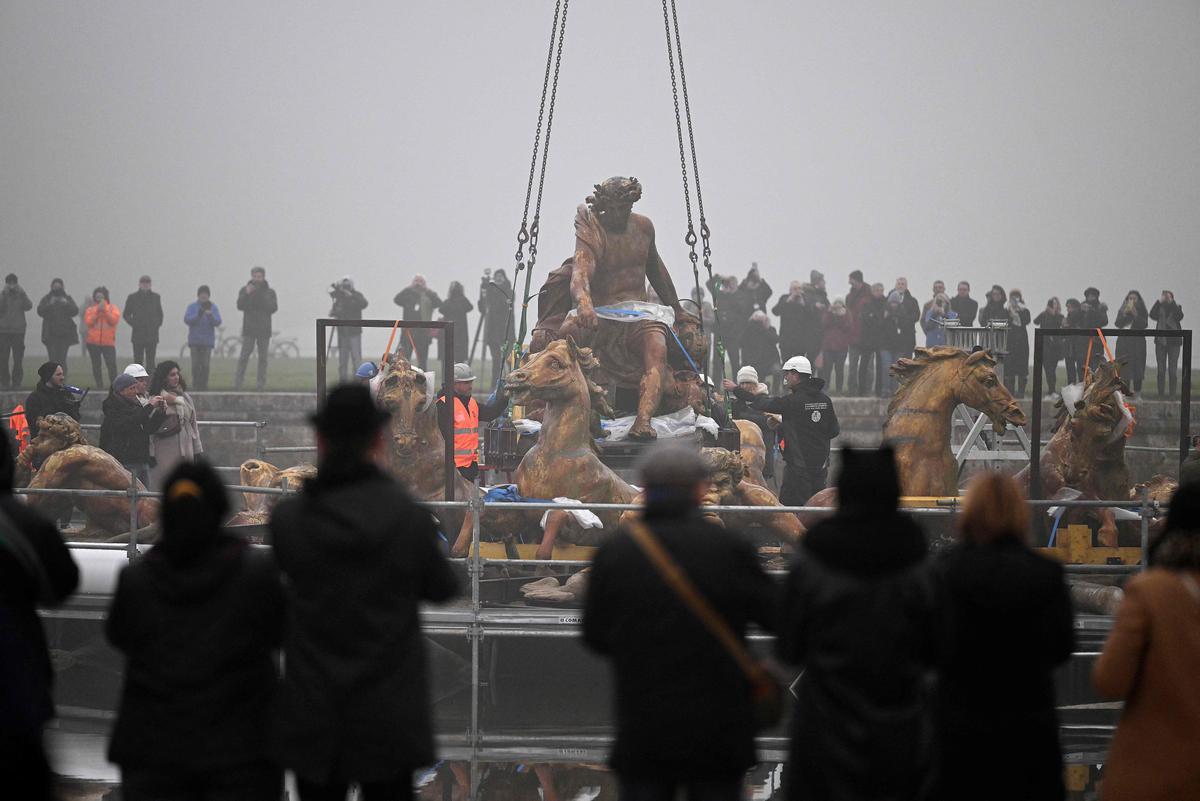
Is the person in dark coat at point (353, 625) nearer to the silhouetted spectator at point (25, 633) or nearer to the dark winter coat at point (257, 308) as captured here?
the silhouetted spectator at point (25, 633)

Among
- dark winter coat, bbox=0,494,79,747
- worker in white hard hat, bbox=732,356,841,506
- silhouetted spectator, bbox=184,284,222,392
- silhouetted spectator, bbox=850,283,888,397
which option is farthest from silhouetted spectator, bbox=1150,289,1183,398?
dark winter coat, bbox=0,494,79,747

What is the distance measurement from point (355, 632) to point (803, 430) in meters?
9.55

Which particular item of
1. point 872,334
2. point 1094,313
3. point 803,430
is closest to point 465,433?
Result: point 803,430

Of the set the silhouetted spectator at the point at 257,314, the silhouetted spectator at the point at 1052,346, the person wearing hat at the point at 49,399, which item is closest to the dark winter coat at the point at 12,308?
the silhouetted spectator at the point at 257,314

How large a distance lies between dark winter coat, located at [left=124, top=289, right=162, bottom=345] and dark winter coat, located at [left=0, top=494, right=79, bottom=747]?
61.9 ft

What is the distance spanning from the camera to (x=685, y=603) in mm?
3924

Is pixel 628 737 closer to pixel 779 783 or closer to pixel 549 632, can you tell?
pixel 779 783

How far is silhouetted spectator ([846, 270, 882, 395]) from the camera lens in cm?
2178

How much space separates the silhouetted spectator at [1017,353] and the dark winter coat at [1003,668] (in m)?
17.4

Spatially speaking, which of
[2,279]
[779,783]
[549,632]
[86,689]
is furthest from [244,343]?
[779,783]

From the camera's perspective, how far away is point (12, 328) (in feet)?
75.4

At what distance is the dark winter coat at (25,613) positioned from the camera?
3.91 metres

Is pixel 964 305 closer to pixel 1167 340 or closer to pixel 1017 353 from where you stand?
pixel 1017 353

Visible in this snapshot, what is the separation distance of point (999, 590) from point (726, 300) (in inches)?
738
